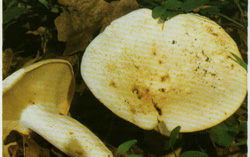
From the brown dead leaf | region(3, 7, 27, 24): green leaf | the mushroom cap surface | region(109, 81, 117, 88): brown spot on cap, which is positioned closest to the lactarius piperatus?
region(109, 81, 117, 88): brown spot on cap

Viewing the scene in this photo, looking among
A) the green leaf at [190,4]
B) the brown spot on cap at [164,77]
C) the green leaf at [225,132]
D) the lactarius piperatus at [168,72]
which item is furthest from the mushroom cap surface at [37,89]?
the green leaf at [225,132]

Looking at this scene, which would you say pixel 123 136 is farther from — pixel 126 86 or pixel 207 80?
pixel 207 80

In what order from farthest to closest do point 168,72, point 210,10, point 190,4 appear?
point 210,10 < point 190,4 < point 168,72

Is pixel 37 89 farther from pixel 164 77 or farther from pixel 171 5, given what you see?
pixel 171 5

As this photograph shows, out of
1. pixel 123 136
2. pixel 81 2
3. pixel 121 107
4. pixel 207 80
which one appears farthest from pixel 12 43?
pixel 207 80

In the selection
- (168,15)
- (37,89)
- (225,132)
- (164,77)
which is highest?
(168,15)

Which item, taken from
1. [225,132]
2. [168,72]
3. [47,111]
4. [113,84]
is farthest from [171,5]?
[47,111]
